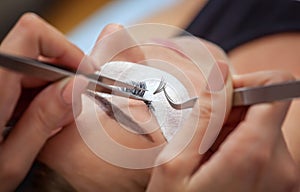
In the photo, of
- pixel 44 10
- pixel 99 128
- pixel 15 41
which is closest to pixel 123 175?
pixel 99 128

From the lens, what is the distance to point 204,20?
2.59ft

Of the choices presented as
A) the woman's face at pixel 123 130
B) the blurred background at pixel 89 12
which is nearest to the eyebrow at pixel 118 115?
the woman's face at pixel 123 130

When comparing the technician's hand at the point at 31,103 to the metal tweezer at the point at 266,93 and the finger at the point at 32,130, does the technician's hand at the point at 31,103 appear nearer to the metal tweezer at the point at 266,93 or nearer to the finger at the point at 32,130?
the finger at the point at 32,130

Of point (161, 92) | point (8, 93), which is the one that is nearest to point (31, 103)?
point (8, 93)

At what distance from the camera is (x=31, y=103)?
48cm

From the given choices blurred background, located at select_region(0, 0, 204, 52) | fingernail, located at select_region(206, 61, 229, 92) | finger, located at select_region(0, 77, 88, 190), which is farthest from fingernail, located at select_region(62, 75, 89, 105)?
blurred background, located at select_region(0, 0, 204, 52)

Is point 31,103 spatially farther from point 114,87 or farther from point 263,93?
point 263,93

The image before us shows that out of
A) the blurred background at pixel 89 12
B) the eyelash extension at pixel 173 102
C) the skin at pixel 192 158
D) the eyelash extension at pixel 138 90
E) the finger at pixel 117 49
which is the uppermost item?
the finger at pixel 117 49

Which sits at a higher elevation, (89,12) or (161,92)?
(161,92)

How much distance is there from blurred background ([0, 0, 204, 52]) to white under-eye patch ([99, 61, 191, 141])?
49cm

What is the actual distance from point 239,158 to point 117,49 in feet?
0.50

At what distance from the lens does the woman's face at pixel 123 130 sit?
16.9 inches

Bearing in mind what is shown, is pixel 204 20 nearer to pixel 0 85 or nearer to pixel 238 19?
pixel 238 19

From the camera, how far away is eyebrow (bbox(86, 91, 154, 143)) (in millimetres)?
440
